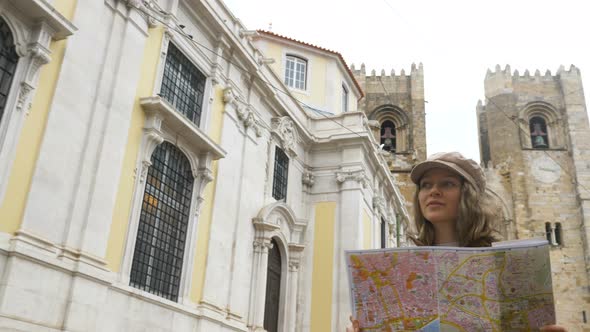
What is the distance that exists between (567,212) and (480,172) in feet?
128

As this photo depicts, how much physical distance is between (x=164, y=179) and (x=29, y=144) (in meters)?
3.81

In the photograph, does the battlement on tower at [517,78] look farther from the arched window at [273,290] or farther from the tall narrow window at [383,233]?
the arched window at [273,290]

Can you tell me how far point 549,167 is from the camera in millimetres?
39000

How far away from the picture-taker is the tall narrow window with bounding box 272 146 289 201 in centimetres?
1725

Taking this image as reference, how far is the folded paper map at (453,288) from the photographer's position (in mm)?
1978

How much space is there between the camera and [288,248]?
A: 56.4 ft

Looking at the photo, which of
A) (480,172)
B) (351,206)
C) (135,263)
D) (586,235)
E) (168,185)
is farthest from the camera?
(586,235)

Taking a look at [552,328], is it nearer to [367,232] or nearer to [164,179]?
[164,179]

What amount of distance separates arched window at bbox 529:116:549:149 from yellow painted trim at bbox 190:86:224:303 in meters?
32.8

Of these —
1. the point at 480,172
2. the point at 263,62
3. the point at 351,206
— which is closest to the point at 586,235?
the point at 351,206

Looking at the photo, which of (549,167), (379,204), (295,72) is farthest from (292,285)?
(549,167)

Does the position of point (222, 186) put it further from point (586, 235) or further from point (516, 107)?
point (516, 107)

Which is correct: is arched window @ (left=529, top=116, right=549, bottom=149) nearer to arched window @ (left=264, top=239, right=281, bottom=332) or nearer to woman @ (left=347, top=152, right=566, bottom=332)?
arched window @ (left=264, top=239, right=281, bottom=332)

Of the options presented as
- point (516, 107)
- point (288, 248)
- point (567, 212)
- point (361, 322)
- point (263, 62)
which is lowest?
point (361, 322)
